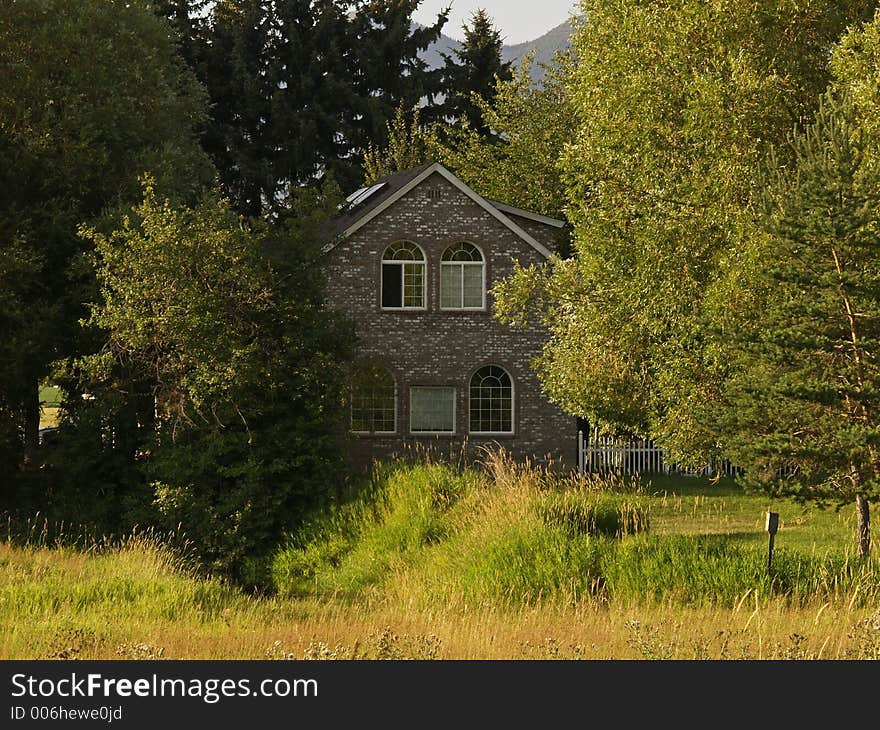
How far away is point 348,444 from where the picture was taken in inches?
942

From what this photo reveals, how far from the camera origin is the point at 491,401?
105 ft

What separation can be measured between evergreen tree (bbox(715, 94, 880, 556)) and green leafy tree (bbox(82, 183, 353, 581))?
942 cm

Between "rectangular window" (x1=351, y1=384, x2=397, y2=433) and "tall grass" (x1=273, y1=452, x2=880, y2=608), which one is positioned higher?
"rectangular window" (x1=351, y1=384, x2=397, y2=433)

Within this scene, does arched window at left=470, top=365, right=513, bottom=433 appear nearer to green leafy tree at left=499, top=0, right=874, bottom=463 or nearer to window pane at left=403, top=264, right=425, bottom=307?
window pane at left=403, top=264, right=425, bottom=307

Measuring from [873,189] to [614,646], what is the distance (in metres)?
9.26

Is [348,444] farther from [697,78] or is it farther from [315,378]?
[697,78]

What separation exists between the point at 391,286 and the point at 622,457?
865 centimetres

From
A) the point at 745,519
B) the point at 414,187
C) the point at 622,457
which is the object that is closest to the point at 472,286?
the point at 414,187

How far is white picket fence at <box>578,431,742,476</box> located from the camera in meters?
32.6

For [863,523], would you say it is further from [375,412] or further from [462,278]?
[375,412]

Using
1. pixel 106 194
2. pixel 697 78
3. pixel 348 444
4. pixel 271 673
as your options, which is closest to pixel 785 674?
pixel 271 673

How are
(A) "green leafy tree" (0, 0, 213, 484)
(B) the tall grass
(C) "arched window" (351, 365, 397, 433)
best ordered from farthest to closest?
(C) "arched window" (351, 365, 397, 433) → (A) "green leafy tree" (0, 0, 213, 484) → (B) the tall grass

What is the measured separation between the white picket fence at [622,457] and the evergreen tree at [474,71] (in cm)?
2541

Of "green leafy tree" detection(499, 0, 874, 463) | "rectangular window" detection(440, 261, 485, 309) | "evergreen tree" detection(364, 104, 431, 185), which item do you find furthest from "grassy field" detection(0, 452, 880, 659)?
"evergreen tree" detection(364, 104, 431, 185)
